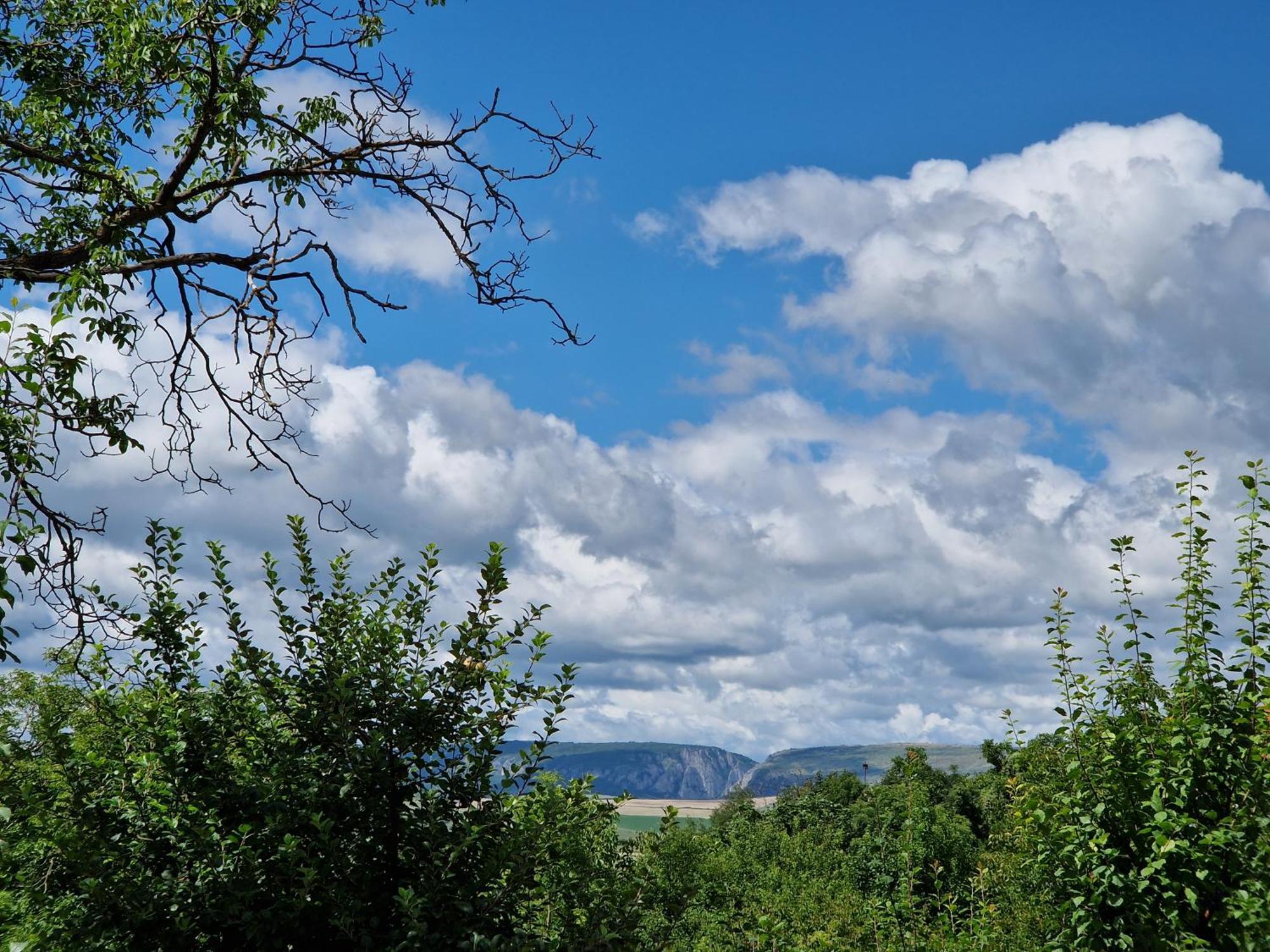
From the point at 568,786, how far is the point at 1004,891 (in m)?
11.9

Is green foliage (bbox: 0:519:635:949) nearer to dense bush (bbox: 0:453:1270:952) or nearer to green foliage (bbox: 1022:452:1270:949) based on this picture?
dense bush (bbox: 0:453:1270:952)

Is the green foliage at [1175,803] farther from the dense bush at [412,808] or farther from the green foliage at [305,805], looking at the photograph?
the green foliage at [305,805]

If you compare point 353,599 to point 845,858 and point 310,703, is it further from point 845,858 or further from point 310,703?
point 845,858

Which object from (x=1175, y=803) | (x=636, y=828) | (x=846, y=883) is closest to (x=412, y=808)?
(x=1175, y=803)

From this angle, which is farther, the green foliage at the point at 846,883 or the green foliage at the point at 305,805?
the green foliage at the point at 846,883

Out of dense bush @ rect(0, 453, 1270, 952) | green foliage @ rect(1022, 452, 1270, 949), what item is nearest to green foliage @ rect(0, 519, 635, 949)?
dense bush @ rect(0, 453, 1270, 952)

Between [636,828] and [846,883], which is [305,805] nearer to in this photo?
[846,883]

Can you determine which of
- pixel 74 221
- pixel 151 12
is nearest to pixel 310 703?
pixel 74 221

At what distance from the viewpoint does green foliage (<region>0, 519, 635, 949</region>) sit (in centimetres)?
546

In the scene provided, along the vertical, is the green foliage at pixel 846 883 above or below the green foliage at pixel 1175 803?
below

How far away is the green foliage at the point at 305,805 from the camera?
5461mm

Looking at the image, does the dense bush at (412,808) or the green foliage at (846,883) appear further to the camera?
the green foliage at (846,883)

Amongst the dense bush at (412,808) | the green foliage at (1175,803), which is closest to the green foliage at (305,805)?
the dense bush at (412,808)

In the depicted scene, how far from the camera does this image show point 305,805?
18.8ft
